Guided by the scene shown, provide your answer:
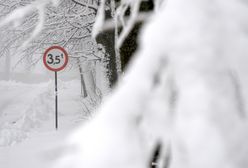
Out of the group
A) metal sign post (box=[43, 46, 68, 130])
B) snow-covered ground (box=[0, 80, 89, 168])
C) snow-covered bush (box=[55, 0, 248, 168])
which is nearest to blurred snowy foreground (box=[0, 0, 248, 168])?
snow-covered bush (box=[55, 0, 248, 168])

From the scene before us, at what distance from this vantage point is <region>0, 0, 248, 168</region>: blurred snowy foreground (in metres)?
0.91

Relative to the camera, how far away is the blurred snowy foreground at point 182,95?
91 cm

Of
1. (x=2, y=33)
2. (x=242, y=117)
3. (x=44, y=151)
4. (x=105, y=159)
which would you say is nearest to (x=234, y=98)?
(x=242, y=117)

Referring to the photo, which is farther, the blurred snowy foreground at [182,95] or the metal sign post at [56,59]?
the metal sign post at [56,59]

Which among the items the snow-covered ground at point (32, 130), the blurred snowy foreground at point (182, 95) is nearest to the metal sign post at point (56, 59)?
the snow-covered ground at point (32, 130)

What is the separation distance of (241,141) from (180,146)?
136 millimetres

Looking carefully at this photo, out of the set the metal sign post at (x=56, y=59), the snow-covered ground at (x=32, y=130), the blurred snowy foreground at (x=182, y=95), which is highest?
the metal sign post at (x=56, y=59)

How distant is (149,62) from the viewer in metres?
0.96

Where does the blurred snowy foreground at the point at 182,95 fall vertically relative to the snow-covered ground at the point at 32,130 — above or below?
above

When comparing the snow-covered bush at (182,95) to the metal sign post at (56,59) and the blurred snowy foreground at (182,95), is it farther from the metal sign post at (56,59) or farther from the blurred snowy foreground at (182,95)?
the metal sign post at (56,59)

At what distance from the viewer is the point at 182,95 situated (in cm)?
94

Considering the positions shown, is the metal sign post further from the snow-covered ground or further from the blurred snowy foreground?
the blurred snowy foreground

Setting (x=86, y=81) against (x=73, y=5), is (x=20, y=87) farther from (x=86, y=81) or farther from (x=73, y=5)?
(x=73, y=5)

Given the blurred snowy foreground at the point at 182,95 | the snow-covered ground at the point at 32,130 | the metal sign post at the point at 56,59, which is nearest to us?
the blurred snowy foreground at the point at 182,95
